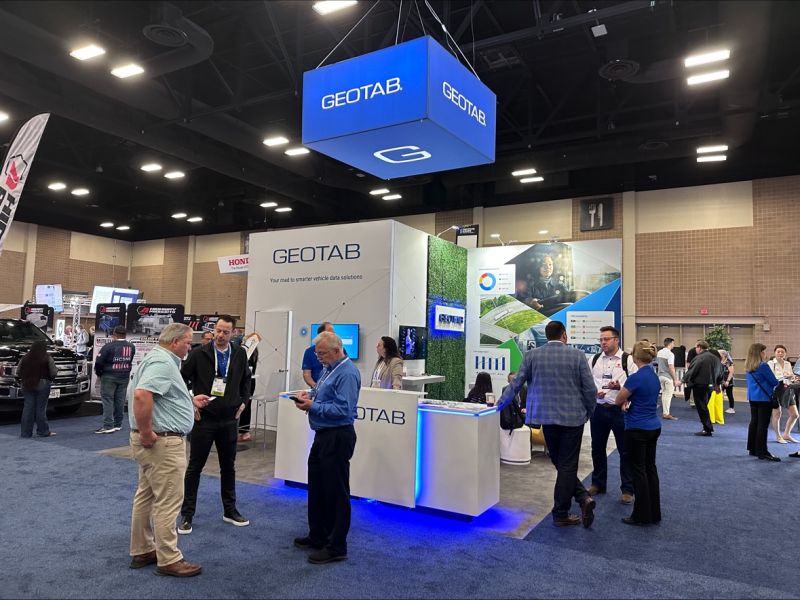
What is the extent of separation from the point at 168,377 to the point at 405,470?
6.55 feet

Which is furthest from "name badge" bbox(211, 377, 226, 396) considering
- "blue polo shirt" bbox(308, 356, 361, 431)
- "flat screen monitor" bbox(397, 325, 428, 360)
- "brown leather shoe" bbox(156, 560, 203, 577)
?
"flat screen monitor" bbox(397, 325, 428, 360)

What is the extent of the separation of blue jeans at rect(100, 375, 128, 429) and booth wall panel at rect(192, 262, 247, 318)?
36.3 feet

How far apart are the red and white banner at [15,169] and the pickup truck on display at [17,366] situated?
313 centimetres

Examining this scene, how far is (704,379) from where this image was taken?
7918 millimetres

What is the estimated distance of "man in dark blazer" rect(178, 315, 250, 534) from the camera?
365 cm

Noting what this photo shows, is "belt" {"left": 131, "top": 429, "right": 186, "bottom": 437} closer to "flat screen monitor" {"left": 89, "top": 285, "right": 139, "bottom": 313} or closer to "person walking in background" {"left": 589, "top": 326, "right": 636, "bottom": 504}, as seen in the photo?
"person walking in background" {"left": 589, "top": 326, "right": 636, "bottom": 504}

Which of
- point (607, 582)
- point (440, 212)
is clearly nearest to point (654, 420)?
point (607, 582)

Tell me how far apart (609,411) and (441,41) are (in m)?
5.78

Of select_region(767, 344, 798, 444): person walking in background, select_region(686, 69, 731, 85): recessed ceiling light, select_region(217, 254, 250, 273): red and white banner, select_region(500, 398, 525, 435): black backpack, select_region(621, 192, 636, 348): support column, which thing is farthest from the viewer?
select_region(621, 192, 636, 348): support column

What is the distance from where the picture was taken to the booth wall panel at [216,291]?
18.7m

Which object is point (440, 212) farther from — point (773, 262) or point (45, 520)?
point (45, 520)

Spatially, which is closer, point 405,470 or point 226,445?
point 226,445

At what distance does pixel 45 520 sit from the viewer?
12.5ft

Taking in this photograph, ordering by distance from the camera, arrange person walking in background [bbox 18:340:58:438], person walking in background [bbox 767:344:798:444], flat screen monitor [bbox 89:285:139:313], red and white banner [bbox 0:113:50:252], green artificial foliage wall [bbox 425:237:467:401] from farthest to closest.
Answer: flat screen monitor [bbox 89:285:139:313]
green artificial foliage wall [bbox 425:237:467:401]
person walking in background [bbox 767:344:798:444]
person walking in background [bbox 18:340:58:438]
red and white banner [bbox 0:113:50:252]
